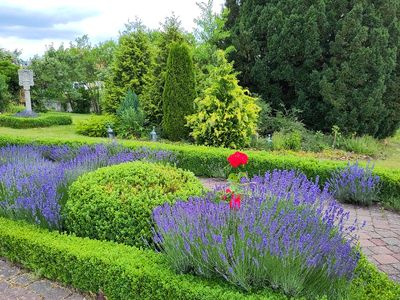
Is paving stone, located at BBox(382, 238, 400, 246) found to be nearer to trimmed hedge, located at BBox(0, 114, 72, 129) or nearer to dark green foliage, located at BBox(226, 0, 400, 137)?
dark green foliage, located at BBox(226, 0, 400, 137)

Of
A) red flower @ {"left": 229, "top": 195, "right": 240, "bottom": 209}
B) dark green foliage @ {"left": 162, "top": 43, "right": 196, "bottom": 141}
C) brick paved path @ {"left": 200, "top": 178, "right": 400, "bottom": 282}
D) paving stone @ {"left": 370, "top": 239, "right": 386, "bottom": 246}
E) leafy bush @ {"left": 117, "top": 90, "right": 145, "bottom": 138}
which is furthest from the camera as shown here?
leafy bush @ {"left": 117, "top": 90, "right": 145, "bottom": 138}

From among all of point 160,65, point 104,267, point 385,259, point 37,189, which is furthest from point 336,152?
point 104,267

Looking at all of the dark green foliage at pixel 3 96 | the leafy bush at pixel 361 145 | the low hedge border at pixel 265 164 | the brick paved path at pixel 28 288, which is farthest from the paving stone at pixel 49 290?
the dark green foliage at pixel 3 96

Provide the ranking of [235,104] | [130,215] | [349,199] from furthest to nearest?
1. [235,104]
2. [349,199]
3. [130,215]

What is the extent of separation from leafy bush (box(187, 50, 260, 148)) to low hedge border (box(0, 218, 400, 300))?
18.7 feet

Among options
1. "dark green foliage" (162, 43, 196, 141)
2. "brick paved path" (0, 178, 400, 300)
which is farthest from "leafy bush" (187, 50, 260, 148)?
"brick paved path" (0, 178, 400, 300)

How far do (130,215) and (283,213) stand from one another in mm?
1275

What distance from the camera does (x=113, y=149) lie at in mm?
6531

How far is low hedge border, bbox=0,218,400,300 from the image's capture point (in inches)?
92.4

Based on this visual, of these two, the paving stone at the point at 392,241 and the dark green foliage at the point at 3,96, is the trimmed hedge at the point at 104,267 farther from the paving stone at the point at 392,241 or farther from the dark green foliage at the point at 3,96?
the dark green foliage at the point at 3,96

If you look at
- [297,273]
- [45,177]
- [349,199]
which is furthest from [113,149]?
[297,273]

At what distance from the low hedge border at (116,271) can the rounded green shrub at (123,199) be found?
0.57 feet

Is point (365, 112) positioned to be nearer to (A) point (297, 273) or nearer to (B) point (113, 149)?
(B) point (113, 149)

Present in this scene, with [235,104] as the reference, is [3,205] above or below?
below
